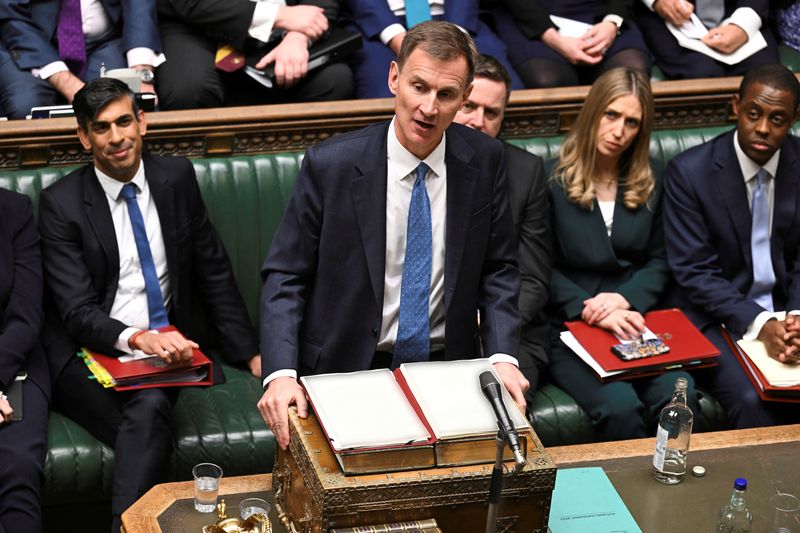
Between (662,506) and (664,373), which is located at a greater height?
(662,506)

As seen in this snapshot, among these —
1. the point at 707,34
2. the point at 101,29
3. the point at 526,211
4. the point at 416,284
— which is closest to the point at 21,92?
the point at 101,29

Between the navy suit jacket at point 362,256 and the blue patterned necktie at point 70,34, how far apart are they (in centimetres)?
180

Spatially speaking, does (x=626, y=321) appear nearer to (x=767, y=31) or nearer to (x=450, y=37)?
(x=450, y=37)

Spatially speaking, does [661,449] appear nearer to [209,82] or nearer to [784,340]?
[784,340]

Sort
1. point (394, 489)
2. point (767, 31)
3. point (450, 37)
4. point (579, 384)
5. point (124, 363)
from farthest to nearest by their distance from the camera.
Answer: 1. point (767, 31)
2. point (579, 384)
3. point (124, 363)
4. point (450, 37)
5. point (394, 489)

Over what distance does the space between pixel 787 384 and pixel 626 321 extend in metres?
0.57

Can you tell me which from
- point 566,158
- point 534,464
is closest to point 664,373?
point 566,158

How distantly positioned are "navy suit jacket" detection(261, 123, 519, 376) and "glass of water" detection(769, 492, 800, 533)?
79cm

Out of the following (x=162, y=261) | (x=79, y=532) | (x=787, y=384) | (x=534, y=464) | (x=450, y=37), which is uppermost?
(x=450, y=37)

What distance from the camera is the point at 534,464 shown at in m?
2.78

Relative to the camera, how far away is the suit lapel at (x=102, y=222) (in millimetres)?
3996

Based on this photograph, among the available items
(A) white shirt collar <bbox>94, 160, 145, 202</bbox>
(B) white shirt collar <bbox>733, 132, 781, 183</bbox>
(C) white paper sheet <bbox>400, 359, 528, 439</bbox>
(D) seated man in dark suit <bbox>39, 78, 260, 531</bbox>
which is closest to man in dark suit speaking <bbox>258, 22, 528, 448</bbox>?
(C) white paper sheet <bbox>400, 359, 528, 439</bbox>

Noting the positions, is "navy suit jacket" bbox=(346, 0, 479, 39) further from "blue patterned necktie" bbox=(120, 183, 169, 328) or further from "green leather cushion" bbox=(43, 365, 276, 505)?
"green leather cushion" bbox=(43, 365, 276, 505)

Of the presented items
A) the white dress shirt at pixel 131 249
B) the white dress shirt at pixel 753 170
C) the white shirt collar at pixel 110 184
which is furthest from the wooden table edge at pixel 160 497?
the white dress shirt at pixel 753 170
